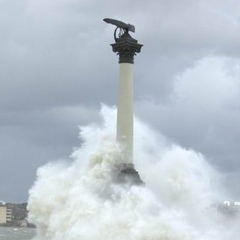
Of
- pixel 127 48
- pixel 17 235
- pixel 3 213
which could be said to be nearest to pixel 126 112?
pixel 127 48

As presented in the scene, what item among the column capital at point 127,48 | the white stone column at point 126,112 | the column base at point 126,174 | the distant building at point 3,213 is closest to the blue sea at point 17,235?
the distant building at point 3,213

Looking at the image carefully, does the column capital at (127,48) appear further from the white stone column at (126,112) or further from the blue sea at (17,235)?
the blue sea at (17,235)

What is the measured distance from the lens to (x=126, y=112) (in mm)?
40188

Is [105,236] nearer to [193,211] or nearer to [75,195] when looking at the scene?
[75,195]

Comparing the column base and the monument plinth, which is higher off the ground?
the monument plinth

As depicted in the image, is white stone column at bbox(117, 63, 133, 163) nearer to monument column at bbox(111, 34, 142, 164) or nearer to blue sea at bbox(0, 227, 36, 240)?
monument column at bbox(111, 34, 142, 164)

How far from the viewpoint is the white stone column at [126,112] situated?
40219 millimetres

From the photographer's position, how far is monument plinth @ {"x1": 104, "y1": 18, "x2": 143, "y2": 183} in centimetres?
4019

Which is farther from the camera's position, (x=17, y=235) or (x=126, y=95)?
(x=17, y=235)

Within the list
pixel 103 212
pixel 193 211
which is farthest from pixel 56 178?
pixel 193 211

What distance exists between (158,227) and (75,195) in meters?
6.39

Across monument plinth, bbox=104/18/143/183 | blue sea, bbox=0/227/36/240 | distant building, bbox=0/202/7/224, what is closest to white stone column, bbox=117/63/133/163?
monument plinth, bbox=104/18/143/183

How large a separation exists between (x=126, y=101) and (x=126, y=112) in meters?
0.67

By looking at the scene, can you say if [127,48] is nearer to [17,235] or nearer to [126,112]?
[126,112]
